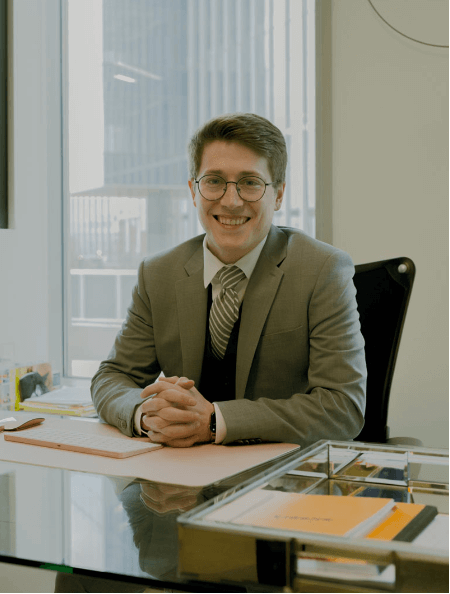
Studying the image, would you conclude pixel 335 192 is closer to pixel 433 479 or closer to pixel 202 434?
pixel 202 434

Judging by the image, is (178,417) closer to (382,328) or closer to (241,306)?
(241,306)

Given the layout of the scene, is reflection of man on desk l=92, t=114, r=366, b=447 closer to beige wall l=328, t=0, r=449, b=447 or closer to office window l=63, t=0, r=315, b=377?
beige wall l=328, t=0, r=449, b=447

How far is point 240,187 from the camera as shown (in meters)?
1.79

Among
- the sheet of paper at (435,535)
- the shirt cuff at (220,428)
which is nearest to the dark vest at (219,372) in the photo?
the shirt cuff at (220,428)

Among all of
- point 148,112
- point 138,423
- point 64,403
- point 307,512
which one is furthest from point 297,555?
point 148,112

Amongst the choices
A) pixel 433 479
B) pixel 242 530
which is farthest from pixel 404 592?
pixel 433 479

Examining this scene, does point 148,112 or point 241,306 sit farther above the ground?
point 148,112

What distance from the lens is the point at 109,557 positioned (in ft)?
2.52

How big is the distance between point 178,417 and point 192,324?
17.5 inches

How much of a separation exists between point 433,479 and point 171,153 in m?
2.60

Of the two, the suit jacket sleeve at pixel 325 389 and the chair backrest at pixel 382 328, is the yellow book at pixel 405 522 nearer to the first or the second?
the suit jacket sleeve at pixel 325 389

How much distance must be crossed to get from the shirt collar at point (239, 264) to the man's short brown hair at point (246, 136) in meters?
0.21

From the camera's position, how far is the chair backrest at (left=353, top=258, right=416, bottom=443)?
73.2 inches

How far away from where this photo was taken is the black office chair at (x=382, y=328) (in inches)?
73.2
